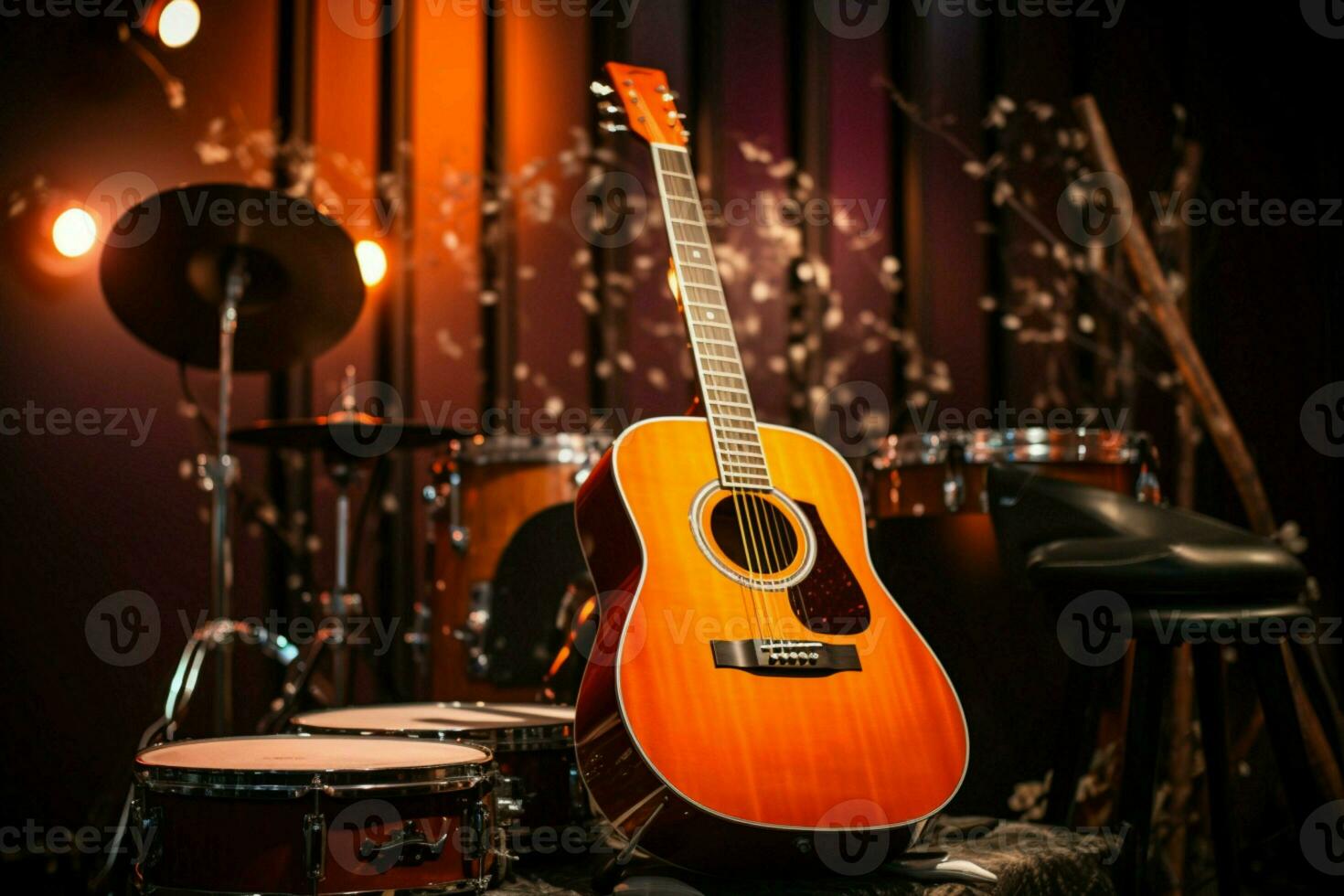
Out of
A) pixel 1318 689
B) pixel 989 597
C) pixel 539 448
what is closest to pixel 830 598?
pixel 1318 689

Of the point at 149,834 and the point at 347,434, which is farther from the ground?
the point at 347,434

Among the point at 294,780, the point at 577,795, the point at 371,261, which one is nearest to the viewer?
the point at 294,780

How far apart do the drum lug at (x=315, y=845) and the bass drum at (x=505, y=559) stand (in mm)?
1419

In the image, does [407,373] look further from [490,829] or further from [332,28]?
[490,829]

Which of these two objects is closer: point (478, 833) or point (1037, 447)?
point (478, 833)

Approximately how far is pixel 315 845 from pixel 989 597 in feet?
5.53

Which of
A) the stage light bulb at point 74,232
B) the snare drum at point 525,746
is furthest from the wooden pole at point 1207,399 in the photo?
the stage light bulb at point 74,232

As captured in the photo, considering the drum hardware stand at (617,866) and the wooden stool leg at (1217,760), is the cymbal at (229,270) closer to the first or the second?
the drum hardware stand at (617,866)

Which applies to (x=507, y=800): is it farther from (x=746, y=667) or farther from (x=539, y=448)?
(x=539, y=448)

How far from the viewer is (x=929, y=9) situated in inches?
173

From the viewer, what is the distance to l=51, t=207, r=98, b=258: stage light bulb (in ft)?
10.6

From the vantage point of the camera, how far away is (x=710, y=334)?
2039 mm

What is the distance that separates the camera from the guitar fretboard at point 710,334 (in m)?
1.87

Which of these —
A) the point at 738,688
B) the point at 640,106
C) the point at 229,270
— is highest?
the point at 640,106
